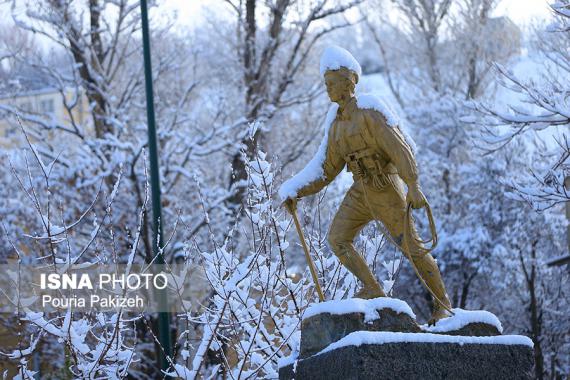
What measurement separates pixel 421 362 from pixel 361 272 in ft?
2.85

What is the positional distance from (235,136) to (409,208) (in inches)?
540

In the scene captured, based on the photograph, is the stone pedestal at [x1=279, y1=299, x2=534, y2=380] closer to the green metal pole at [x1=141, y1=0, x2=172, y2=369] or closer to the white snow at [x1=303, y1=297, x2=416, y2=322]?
the white snow at [x1=303, y1=297, x2=416, y2=322]

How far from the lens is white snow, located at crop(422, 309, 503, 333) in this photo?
722 cm

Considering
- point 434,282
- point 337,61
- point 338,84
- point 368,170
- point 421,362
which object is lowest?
point 421,362

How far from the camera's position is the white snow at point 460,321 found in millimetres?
7219

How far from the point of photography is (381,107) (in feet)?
24.2

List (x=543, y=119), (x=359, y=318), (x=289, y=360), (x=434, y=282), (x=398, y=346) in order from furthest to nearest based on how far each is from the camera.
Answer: (x=543, y=119), (x=289, y=360), (x=434, y=282), (x=359, y=318), (x=398, y=346)

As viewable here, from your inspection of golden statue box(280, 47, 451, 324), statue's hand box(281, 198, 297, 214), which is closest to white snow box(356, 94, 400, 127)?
golden statue box(280, 47, 451, 324)

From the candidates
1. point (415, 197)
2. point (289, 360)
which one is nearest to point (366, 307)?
point (415, 197)

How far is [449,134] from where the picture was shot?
86.9 feet

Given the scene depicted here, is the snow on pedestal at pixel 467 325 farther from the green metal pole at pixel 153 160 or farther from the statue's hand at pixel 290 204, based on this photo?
the green metal pole at pixel 153 160

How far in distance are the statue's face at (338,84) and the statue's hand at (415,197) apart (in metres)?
0.80

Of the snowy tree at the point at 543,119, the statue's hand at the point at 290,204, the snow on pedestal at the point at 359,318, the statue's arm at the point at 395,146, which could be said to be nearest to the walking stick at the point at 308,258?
the statue's hand at the point at 290,204

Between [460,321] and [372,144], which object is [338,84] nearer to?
[372,144]
